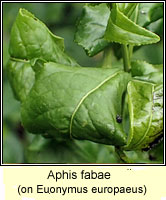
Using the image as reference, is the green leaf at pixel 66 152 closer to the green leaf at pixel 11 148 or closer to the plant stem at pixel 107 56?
the plant stem at pixel 107 56

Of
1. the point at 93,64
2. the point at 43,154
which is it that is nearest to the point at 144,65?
the point at 43,154

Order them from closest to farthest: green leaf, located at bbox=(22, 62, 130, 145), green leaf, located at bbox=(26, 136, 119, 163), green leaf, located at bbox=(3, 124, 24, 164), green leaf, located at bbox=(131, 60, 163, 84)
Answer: green leaf, located at bbox=(22, 62, 130, 145) → green leaf, located at bbox=(131, 60, 163, 84) → green leaf, located at bbox=(26, 136, 119, 163) → green leaf, located at bbox=(3, 124, 24, 164)

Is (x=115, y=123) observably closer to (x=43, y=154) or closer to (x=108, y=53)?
(x=108, y=53)

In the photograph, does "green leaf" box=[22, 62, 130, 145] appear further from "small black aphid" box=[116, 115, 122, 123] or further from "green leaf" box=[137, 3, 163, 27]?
"green leaf" box=[137, 3, 163, 27]

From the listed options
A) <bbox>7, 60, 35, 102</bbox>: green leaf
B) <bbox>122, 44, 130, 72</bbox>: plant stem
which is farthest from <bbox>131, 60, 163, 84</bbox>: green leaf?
<bbox>7, 60, 35, 102</bbox>: green leaf

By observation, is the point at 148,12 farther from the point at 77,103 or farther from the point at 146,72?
the point at 77,103

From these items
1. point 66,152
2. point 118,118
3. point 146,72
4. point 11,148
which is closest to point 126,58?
point 146,72
